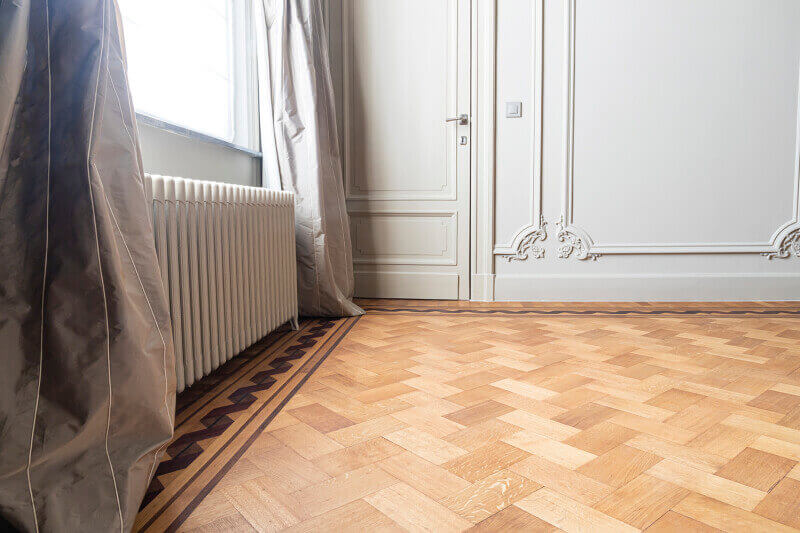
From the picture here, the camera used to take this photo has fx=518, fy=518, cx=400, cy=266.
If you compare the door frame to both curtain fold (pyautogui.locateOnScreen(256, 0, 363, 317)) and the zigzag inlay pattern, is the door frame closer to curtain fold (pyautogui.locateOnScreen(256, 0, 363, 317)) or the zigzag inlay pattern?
curtain fold (pyautogui.locateOnScreen(256, 0, 363, 317))

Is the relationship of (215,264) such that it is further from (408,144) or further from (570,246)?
(570,246)

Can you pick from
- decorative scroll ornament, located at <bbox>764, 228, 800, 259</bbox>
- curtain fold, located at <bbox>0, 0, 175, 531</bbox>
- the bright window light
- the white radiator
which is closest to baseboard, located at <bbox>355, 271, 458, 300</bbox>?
the white radiator

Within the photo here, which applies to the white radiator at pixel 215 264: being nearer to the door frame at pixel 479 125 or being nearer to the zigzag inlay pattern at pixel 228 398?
the zigzag inlay pattern at pixel 228 398

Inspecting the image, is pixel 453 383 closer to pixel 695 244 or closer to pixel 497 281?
pixel 497 281

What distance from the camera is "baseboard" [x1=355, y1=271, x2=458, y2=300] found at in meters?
3.24

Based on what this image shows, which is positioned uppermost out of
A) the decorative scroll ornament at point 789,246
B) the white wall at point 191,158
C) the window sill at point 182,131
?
the window sill at point 182,131

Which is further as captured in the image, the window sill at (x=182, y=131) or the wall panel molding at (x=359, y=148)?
the wall panel molding at (x=359, y=148)

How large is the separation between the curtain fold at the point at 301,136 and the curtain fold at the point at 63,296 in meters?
1.68

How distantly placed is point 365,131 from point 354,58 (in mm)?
449

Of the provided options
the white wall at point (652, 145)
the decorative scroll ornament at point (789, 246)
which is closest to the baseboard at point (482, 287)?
the white wall at point (652, 145)

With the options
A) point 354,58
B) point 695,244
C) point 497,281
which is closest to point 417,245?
point 497,281

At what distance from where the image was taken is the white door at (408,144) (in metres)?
3.14

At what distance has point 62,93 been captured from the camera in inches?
33.9

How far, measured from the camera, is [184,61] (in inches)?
75.4
